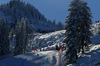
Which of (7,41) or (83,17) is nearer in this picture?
(83,17)

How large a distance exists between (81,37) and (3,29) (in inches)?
1211

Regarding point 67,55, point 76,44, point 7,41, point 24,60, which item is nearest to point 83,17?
point 76,44

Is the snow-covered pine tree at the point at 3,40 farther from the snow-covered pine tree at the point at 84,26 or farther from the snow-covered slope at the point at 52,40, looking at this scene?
the snow-covered pine tree at the point at 84,26

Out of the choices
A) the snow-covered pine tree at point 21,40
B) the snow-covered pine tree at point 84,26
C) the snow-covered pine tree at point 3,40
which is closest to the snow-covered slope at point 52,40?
the snow-covered pine tree at point 21,40

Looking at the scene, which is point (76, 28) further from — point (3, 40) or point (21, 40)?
point (3, 40)

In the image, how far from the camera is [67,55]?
18047mm

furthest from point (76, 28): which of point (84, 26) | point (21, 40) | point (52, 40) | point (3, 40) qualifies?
point (52, 40)

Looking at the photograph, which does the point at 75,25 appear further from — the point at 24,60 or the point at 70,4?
the point at 24,60

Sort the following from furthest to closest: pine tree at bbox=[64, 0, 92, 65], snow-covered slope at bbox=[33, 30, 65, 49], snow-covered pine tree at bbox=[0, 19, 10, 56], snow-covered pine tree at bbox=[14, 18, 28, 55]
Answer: snow-covered slope at bbox=[33, 30, 65, 49] → snow-covered pine tree at bbox=[14, 18, 28, 55] → snow-covered pine tree at bbox=[0, 19, 10, 56] → pine tree at bbox=[64, 0, 92, 65]

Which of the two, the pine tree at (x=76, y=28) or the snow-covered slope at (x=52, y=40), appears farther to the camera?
the snow-covered slope at (x=52, y=40)

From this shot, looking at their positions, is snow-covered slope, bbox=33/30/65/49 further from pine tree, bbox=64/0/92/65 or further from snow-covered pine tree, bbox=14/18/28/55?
pine tree, bbox=64/0/92/65

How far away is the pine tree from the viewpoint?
18000 mm

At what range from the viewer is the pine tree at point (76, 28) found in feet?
59.1

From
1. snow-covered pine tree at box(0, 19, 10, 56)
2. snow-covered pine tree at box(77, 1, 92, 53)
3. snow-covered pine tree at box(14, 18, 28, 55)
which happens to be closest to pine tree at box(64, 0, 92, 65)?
snow-covered pine tree at box(77, 1, 92, 53)
